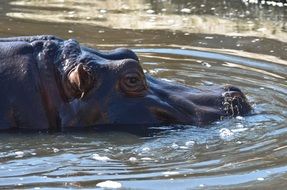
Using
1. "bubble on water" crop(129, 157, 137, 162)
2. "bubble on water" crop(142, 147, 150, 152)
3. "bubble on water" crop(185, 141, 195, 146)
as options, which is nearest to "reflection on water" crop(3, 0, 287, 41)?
"bubble on water" crop(185, 141, 195, 146)

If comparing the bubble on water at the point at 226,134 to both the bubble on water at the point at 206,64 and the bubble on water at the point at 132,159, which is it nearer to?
the bubble on water at the point at 132,159

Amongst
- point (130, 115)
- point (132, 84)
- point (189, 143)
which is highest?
point (132, 84)

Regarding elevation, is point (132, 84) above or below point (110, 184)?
above

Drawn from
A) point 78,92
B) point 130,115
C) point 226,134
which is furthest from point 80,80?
point 226,134

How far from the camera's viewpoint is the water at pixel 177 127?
4801 mm

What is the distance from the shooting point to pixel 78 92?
19.3ft

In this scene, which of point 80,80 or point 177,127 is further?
point 177,127

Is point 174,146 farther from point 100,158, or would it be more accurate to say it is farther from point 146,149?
point 100,158

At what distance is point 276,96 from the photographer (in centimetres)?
728

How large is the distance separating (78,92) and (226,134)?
3.82ft

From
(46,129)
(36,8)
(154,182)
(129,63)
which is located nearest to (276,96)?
(129,63)

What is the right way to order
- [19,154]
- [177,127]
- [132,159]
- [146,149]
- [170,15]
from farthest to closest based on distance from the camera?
[170,15], [177,127], [146,149], [19,154], [132,159]

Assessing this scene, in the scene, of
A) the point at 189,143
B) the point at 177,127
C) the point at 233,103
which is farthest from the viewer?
the point at 233,103

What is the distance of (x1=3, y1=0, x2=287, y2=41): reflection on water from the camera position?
1155 cm
